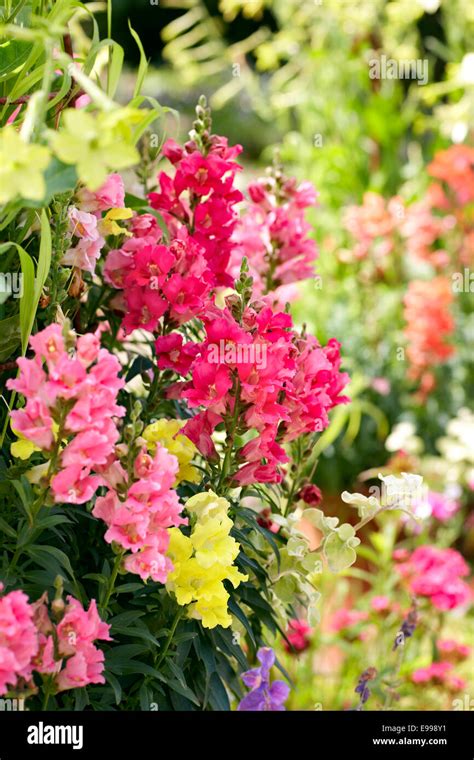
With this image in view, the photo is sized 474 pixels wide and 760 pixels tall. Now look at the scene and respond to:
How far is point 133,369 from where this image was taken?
1182 mm

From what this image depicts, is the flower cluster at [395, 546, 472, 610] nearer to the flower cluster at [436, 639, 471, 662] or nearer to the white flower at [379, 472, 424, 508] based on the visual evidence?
the flower cluster at [436, 639, 471, 662]

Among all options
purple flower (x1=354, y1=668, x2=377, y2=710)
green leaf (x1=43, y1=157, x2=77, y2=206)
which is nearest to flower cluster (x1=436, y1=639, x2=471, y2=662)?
purple flower (x1=354, y1=668, x2=377, y2=710)

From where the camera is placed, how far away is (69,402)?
0.79 m

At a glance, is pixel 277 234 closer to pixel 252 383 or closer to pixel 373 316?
pixel 252 383

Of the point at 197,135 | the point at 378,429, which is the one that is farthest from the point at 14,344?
the point at 378,429

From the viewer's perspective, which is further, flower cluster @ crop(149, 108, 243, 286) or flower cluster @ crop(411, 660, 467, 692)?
flower cluster @ crop(411, 660, 467, 692)

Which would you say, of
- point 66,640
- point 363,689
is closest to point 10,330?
point 66,640

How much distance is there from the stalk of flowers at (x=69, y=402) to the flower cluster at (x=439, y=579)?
4.01 feet

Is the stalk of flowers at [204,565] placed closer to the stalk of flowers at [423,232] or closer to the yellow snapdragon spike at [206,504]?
the yellow snapdragon spike at [206,504]

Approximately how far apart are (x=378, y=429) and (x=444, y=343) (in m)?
0.30

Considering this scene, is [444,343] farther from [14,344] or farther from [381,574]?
[14,344]

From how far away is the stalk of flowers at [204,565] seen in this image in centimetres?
93

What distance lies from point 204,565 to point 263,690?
0.79 ft

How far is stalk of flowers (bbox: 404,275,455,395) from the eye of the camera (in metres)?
2.81
